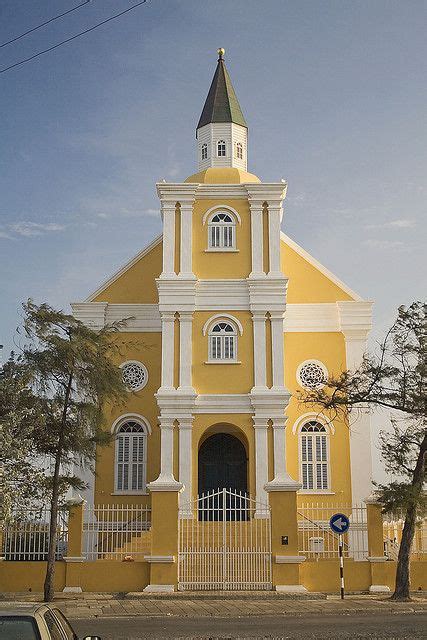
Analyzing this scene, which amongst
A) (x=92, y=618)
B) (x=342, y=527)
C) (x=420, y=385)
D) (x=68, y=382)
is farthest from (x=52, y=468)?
(x=420, y=385)

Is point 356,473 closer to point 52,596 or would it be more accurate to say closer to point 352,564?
point 352,564

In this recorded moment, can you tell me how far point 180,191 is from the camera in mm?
30625

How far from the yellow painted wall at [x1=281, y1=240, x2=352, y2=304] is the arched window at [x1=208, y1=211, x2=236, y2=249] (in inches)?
110

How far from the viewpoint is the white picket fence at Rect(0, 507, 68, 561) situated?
72.1 feet

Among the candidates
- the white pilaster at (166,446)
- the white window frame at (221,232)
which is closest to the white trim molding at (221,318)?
the white window frame at (221,232)

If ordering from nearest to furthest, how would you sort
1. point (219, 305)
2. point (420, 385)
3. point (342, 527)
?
point (342, 527)
point (420, 385)
point (219, 305)

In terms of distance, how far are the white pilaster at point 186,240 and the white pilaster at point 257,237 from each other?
84.9 inches

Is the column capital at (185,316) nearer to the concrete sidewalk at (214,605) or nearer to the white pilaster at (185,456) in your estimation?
the white pilaster at (185,456)

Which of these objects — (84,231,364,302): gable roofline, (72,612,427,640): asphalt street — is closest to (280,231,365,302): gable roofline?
(84,231,364,302): gable roofline

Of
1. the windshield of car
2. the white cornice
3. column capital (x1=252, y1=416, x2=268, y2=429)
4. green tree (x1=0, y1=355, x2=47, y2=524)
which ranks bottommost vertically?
the windshield of car

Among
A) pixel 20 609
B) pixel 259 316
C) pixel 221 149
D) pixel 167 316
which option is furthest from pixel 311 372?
pixel 20 609

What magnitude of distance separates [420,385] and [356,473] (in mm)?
9777

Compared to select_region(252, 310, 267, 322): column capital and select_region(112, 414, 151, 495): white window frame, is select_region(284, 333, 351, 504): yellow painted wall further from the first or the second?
select_region(112, 414, 151, 495): white window frame

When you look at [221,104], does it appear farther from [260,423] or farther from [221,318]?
[260,423]
